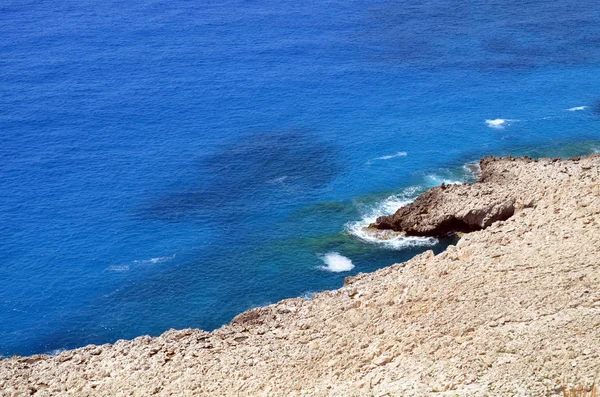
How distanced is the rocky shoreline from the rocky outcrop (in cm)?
910

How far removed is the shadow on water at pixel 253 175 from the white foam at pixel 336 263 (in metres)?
15.2

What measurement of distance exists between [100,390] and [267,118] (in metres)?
73.3

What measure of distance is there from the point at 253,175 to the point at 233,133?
14773mm

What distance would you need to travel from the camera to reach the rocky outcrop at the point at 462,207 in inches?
3408

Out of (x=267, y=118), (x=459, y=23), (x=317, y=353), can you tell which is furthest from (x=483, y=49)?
(x=317, y=353)

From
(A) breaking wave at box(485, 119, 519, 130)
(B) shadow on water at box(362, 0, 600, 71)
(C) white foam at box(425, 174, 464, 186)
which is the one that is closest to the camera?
(C) white foam at box(425, 174, 464, 186)

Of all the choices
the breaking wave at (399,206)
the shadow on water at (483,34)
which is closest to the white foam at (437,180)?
the breaking wave at (399,206)

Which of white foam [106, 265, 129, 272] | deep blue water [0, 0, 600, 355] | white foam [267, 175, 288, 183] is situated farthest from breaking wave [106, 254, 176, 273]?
white foam [267, 175, 288, 183]

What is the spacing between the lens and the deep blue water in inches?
3482

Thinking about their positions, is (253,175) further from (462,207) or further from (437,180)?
(462,207)

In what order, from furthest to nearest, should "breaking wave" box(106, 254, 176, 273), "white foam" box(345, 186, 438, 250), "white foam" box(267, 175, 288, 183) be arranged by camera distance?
"white foam" box(267, 175, 288, 183)
"white foam" box(345, 186, 438, 250)
"breaking wave" box(106, 254, 176, 273)

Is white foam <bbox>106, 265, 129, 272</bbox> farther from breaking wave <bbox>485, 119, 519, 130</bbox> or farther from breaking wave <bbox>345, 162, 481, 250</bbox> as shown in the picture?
breaking wave <bbox>485, 119, 519, 130</bbox>

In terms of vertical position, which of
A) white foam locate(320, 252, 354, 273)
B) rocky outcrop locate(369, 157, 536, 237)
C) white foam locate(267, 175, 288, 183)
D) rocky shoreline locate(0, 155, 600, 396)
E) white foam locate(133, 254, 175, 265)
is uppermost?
rocky shoreline locate(0, 155, 600, 396)

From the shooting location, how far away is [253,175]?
11056cm
